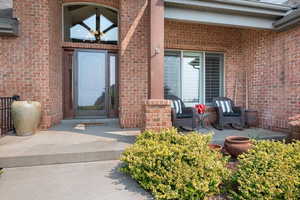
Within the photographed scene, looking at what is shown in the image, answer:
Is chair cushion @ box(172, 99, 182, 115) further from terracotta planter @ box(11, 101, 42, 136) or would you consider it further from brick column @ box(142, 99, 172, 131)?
terracotta planter @ box(11, 101, 42, 136)

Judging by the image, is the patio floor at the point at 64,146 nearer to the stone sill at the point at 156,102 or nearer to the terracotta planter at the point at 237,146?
the terracotta planter at the point at 237,146

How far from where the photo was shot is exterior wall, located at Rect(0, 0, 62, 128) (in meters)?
4.32

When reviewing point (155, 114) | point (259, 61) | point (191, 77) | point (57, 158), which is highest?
point (259, 61)

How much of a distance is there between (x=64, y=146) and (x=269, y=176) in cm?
314

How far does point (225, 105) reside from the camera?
5277 mm

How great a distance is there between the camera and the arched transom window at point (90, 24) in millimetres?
5664

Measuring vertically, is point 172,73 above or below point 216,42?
below

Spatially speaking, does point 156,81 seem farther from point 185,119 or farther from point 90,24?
point 90,24

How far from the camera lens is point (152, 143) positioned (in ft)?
8.25

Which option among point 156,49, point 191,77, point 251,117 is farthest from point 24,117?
point 251,117

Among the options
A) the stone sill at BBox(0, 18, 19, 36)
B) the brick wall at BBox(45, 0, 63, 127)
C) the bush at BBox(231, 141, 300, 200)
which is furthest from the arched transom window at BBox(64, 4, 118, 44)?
the bush at BBox(231, 141, 300, 200)

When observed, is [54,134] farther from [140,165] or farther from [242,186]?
[242,186]

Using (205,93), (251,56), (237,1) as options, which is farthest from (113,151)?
(251,56)

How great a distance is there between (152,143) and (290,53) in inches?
178
